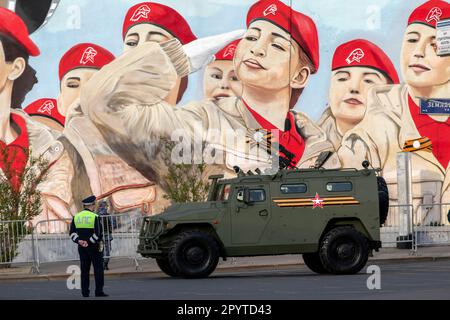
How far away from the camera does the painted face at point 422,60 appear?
38.6 meters

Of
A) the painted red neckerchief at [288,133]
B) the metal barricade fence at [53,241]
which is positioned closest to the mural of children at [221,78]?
Result: the painted red neckerchief at [288,133]

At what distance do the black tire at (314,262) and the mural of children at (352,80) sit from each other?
14179 millimetres

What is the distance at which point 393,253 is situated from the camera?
3038cm

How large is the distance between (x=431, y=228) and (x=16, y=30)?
625 inches

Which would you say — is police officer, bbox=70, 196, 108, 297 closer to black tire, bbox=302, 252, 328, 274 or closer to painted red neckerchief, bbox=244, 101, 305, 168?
black tire, bbox=302, 252, 328, 274

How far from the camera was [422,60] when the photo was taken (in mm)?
38688

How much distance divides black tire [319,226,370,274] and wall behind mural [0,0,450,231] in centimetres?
1390

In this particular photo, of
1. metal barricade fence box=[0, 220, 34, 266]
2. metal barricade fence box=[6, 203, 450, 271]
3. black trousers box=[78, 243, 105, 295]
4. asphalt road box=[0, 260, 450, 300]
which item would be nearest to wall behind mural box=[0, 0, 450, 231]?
metal barricade fence box=[6, 203, 450, 271]

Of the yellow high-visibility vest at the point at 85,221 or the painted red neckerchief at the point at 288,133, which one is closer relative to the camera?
the yellow high-visibility vest at the point at 85,221

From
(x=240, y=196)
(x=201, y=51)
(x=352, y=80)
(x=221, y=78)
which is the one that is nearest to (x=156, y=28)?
(x=201, y=51)

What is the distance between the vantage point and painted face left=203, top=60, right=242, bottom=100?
37.8m

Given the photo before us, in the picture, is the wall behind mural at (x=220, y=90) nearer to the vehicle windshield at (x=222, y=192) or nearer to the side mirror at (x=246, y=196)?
the vehicle windshield at (x=222, y=192)

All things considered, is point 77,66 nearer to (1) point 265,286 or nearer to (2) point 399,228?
(2) point 399,228

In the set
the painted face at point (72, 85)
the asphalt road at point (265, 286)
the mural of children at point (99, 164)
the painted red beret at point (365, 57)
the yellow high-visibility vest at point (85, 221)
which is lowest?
the asphalt road at point (265, 286)
